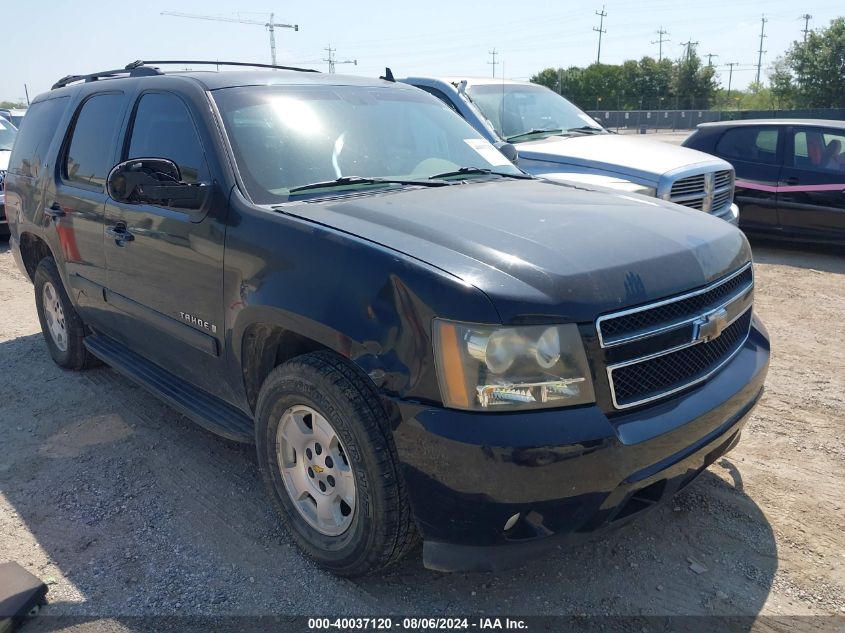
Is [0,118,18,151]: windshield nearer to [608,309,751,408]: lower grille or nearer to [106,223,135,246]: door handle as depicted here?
[106,223,135,246]: door handle

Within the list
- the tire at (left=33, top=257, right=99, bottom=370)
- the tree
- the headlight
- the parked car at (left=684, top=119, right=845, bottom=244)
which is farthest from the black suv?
the tree

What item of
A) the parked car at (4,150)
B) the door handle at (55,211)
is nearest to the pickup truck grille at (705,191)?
the door handle at (55,211)

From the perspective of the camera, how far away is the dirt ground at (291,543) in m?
2.70

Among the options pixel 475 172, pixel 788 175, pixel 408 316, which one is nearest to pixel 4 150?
pixel 475 172

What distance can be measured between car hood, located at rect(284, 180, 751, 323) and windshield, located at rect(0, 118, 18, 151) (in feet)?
37.5

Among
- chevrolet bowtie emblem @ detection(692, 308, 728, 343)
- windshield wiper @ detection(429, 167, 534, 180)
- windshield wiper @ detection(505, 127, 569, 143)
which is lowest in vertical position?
chevrolet bowtie emblem @ detection(692, 308, 728, 343)

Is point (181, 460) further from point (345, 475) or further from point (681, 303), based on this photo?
point (681, 303)

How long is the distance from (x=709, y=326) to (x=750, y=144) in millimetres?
7449

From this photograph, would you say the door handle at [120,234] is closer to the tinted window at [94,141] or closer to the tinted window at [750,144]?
the tinted window at [94,141]

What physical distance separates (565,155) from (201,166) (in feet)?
14.5

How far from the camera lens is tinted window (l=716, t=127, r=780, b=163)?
8820 millimetres

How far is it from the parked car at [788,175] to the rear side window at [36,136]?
302 inches

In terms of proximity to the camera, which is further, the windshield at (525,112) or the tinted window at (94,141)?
the windshield at (525,112)

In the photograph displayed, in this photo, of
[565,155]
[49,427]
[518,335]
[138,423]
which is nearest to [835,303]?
[565,155]
